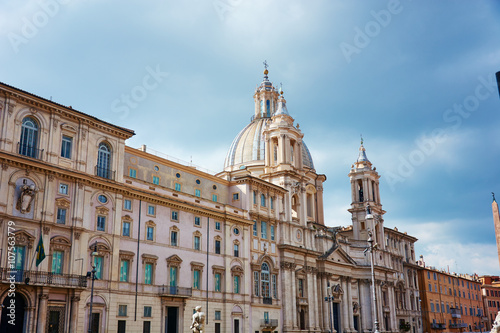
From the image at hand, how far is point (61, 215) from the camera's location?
1535 inches

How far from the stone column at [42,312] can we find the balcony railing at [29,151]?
9491 millimetres

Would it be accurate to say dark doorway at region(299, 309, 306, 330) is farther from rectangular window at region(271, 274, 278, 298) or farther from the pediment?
the pediment

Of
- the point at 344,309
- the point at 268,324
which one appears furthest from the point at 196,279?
the point at 344,309

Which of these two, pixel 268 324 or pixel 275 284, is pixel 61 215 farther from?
pixel 275 284

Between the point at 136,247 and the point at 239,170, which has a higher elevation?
the point at 239,170

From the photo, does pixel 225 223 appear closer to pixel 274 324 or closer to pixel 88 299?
pixel 274 324

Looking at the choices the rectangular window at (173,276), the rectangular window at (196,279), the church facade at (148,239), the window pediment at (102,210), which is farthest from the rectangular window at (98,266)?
the rectangular window at (196,279)

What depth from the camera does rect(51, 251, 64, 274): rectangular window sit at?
37719mm

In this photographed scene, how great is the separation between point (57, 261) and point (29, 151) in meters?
7.99

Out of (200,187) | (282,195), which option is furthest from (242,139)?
(200,187)

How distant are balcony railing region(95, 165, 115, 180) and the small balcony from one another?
22983mm

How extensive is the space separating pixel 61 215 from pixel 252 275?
2309 cm

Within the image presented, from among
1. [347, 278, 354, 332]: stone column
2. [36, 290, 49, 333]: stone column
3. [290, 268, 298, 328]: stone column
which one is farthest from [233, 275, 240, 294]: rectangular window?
[347, 278, 354, 332]: stone column

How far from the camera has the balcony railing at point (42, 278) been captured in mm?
34375
